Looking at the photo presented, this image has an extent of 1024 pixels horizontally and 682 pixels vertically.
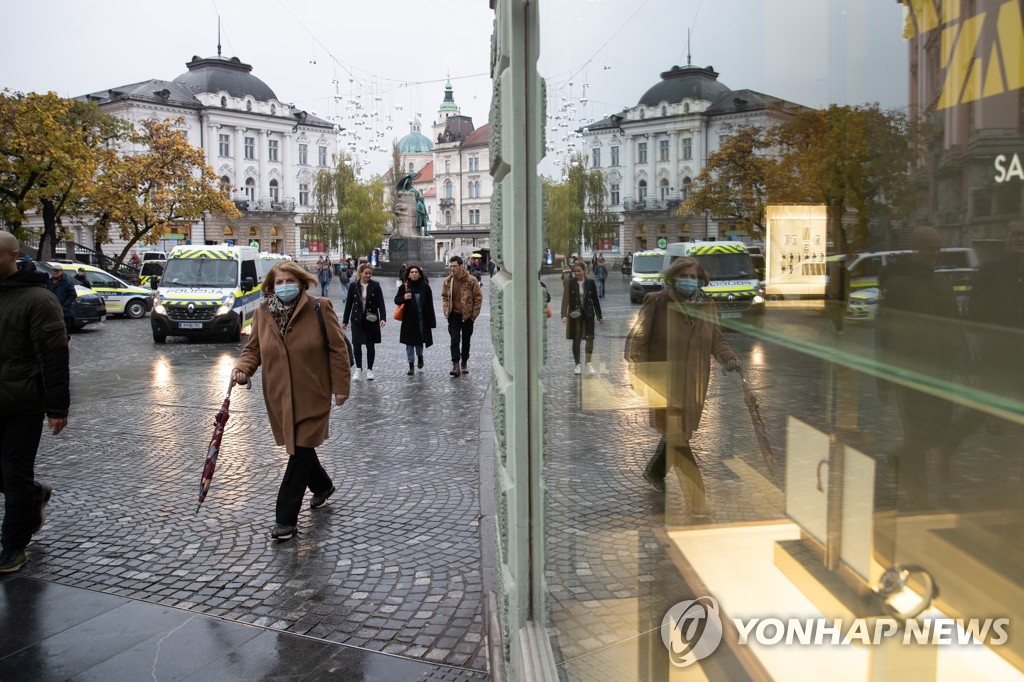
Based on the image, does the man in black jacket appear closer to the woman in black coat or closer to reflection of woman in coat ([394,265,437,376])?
the woman in black coat

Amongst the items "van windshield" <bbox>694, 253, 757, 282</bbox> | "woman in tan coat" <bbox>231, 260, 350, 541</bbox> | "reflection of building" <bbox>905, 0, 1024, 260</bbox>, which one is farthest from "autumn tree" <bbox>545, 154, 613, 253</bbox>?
"woman in tan coat" <bbox>231, 260, 350, 541</bbox>

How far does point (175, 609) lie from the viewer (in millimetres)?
4367

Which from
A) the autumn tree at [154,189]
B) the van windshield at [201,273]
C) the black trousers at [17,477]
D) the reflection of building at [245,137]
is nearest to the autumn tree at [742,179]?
the black trousers at [17,477]

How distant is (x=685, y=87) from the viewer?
2.04 m

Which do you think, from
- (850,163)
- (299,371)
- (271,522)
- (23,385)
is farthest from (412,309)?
(850,163)

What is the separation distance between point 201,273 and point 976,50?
20.9 metres

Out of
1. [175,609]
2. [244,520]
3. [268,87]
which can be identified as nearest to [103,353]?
[244,520]

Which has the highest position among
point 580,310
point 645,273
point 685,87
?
point 685,87

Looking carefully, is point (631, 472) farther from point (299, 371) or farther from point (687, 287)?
point (299, 371)

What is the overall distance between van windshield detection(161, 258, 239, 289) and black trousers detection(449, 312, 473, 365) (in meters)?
8.95

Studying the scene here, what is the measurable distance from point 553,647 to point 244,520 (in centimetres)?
381

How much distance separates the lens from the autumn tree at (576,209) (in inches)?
97.9

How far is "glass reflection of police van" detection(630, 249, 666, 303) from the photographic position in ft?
8.05

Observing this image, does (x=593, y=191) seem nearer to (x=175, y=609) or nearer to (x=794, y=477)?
(x=794, y=477)
